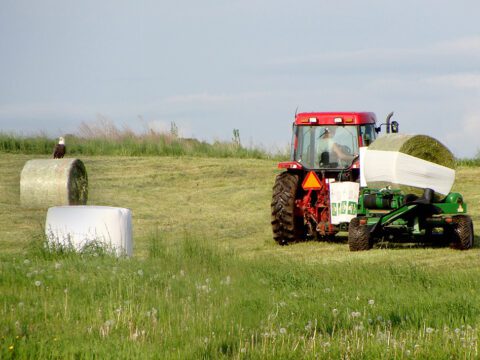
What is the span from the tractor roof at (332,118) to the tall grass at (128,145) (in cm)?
1474

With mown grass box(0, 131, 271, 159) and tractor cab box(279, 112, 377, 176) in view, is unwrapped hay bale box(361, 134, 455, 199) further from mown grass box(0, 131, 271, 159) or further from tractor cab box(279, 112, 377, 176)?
mown grass box(0, 131, 271, 159)

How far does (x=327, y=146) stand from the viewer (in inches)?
666

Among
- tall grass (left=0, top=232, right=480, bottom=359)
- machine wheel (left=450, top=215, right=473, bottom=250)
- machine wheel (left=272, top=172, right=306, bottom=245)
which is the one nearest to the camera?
tall grass (left=0, top=232, right=480, bottom=359)

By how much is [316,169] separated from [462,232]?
305 cm

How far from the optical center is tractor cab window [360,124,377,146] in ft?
55.2

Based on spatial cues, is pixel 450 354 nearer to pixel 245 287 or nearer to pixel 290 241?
pixel 245 287

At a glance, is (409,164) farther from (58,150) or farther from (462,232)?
(58,150)

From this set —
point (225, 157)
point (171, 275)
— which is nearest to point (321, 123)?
point (171, 275)

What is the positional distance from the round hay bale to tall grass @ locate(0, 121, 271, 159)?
29.5 feet

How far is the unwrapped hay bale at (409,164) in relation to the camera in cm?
1493

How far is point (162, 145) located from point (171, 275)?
903 inches

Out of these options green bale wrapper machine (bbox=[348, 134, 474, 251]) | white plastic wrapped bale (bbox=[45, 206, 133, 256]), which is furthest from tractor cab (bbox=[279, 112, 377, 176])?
white plastic wrapped bale (bbox=[45, 206, 133, 256])

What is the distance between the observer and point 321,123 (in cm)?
1683

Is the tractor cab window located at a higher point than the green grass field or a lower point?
higher
